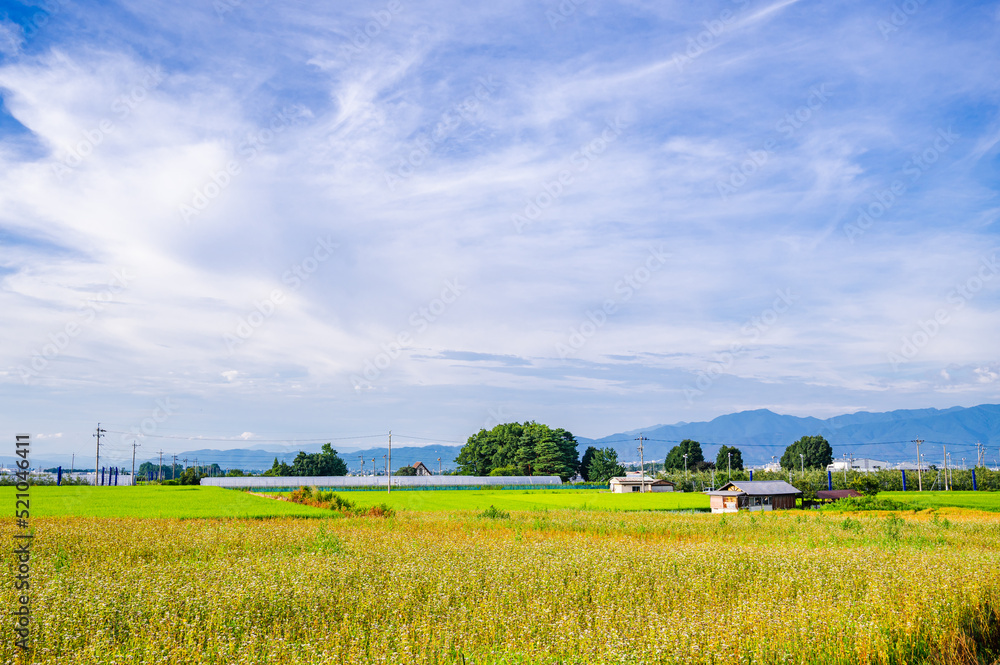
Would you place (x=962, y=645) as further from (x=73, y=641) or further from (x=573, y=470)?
(x=573, y=470)

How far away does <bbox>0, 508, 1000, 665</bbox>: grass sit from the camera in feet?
28.3

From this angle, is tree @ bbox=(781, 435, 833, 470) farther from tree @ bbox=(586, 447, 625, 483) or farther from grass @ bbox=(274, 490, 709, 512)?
grass @ bbox=(274, 490, 709, 512)

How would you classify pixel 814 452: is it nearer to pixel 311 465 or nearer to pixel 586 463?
pixel 586 463

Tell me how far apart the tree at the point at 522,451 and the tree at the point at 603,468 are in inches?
155

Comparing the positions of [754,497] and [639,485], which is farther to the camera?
[639,485]

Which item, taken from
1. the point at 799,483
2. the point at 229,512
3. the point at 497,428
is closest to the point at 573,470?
the point at 497,428

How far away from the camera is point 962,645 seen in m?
9.23

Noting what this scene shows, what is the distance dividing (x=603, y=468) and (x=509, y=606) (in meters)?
145

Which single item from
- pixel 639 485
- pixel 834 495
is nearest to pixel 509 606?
pixel 834 495

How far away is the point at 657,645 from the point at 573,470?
14471cm

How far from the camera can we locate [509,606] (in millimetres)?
11219

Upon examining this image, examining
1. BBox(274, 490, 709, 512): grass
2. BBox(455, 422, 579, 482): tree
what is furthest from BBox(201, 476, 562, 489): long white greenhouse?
BBox(274, 490, 709, 512): grass

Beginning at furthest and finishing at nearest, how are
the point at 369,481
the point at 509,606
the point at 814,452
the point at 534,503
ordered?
the point at 814,452
the point at 369,481
the point at 534,503
the point at 509,606

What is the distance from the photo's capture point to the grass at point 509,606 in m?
8.62
